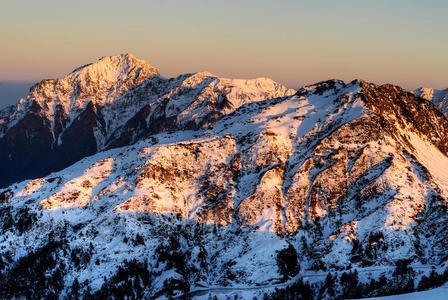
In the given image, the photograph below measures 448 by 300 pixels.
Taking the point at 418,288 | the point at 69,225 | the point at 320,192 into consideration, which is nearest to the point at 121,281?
the point at 69,225

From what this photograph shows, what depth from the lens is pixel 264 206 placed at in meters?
176

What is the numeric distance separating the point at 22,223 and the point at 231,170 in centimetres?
7709

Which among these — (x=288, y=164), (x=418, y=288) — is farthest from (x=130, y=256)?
(x=418, y=288)

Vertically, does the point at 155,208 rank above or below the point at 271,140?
below

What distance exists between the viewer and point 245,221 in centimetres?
17375

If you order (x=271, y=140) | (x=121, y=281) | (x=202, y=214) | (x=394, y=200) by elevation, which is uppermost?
(x=271, y=140)

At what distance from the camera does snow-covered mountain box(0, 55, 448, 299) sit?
155250 mm

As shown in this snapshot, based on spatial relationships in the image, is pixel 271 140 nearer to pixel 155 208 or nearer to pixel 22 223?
pixel 155 208

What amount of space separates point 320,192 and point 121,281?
74400 mm

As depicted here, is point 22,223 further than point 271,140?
No

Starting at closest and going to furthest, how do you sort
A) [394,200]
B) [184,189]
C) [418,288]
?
[418,288], [394,200], [184,189]

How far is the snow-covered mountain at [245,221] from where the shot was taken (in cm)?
15525

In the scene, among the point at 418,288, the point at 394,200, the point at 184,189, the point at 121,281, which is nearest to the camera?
the point at 418,288

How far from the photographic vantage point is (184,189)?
618 feet
